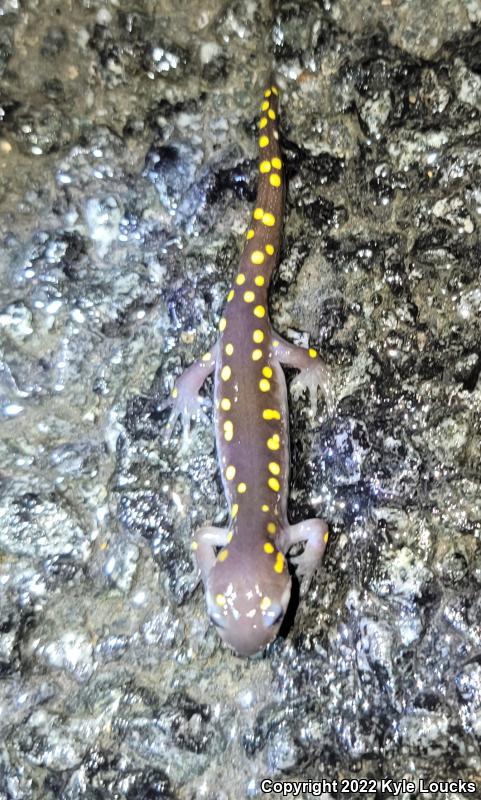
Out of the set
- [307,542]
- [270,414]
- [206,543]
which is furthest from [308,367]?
[206,543]

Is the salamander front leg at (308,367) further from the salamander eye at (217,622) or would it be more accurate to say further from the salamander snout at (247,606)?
the salamander eye at (217,622)

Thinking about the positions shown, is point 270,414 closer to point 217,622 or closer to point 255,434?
point 255,434

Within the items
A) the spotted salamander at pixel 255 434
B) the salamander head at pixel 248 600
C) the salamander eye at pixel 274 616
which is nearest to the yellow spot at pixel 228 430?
the spotted salamander at pixel 255 434

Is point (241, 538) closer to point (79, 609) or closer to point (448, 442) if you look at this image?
point (79, 609)

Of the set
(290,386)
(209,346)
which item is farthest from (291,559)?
(209,346)

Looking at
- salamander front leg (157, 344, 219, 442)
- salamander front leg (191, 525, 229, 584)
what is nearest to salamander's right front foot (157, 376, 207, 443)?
salamander front leg (157, 344, 219, 442)

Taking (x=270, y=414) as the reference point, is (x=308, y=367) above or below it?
above
